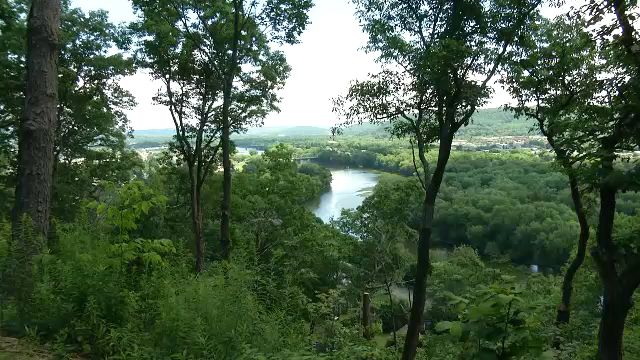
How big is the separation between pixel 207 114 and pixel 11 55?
5.54 meters

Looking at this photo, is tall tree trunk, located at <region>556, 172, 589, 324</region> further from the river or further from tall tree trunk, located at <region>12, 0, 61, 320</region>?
the river

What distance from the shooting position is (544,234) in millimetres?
36312

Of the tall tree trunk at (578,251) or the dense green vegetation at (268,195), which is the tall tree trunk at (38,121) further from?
the tall tree trunk at (578,251)

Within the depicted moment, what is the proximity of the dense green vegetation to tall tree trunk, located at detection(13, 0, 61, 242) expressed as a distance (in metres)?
0.02

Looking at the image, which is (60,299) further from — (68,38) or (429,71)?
(68,38)

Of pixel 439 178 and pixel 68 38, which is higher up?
pixel 68 38

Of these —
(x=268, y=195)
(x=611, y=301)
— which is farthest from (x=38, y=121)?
(x=268, y=195)

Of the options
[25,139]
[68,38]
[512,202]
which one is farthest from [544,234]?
[25,139]

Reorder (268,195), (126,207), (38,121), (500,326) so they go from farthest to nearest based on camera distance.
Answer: (268,195), (38,121), (126,207), (500,326)

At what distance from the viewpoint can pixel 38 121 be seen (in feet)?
15.5

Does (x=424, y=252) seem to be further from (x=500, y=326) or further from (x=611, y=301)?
(x=500, y=326)

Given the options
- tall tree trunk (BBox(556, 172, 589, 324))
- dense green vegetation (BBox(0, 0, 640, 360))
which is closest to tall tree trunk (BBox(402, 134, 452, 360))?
dense green vegetation (BBox(0, 0, 640, 360))

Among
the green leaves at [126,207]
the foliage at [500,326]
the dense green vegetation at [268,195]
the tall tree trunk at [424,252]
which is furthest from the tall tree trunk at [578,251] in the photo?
the green leaves at [126,207]

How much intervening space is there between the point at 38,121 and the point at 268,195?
15.0 meters
